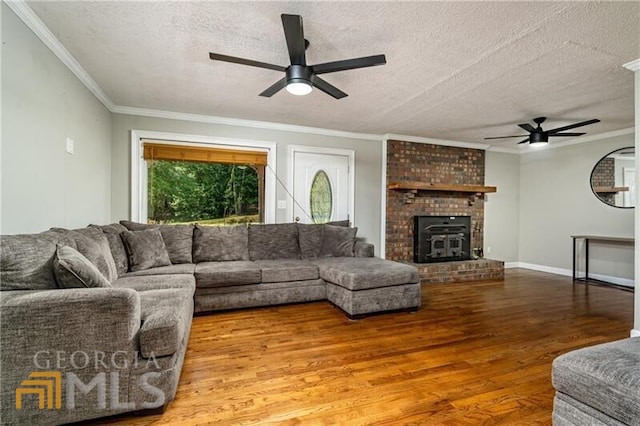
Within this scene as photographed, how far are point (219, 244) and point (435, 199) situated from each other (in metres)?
3.84

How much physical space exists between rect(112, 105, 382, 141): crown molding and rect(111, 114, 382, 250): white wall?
5 centimetres

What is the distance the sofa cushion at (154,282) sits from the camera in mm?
2379

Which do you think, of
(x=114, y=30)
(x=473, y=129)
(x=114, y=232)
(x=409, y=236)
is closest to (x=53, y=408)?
(x=114, y=232)

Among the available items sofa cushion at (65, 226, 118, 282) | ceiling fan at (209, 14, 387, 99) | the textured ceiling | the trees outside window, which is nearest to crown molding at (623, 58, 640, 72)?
the textured ceiling

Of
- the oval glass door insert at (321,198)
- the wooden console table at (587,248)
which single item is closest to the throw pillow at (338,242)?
the oval glass door insert at (321,198)

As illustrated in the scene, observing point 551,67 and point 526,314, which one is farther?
point 526,314

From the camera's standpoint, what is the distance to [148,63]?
265 cm

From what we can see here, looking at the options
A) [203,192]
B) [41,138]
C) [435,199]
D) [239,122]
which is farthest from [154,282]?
[435,199]

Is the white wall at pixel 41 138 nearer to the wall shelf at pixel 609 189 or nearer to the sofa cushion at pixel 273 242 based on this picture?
the sofa cushion at pixel 273 242

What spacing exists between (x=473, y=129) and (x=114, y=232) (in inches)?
196

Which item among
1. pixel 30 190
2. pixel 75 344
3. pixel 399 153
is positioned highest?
pixel 399 153

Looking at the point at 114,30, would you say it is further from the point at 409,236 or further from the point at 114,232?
the point at 409,236

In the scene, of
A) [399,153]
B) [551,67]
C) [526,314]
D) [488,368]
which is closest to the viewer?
[488,368]

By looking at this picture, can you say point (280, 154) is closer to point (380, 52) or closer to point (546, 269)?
point (380, 52)
